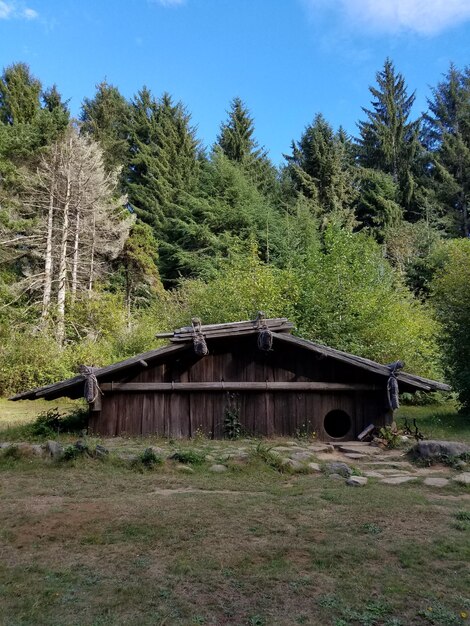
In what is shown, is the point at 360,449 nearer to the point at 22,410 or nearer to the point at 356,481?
the point at 356,481

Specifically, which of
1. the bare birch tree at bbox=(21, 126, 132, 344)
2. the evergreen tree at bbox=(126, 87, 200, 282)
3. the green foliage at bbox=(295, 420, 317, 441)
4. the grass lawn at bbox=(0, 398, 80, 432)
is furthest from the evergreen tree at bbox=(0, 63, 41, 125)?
the green foliage at bbox=(295, 420, 317, 441)

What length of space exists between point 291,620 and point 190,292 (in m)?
21.4

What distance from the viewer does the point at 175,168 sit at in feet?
126

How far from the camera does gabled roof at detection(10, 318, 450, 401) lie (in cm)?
1071

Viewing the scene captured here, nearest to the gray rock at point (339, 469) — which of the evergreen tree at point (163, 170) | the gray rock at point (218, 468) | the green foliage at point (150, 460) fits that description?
the gray rock at point (218, 468)

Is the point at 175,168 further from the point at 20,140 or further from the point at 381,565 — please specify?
the point at 381,565

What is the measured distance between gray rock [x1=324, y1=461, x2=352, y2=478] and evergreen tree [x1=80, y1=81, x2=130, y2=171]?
1252 inches

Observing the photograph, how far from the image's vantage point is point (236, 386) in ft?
36.6

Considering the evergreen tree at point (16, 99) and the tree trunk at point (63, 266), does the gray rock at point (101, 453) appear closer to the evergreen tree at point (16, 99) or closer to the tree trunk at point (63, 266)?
the tree trunk at point (63, 266)

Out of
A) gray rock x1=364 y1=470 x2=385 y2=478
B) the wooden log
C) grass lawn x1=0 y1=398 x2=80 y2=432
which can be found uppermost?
the wooden log

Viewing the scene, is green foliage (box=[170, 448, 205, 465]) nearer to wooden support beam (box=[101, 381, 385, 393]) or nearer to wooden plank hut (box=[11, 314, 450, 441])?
wooden plank hut (box=[11, 314, 450, 441])

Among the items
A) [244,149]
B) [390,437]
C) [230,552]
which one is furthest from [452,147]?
[230,552]

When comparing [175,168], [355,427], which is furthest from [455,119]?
[355,427]

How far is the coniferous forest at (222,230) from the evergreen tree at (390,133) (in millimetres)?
157
